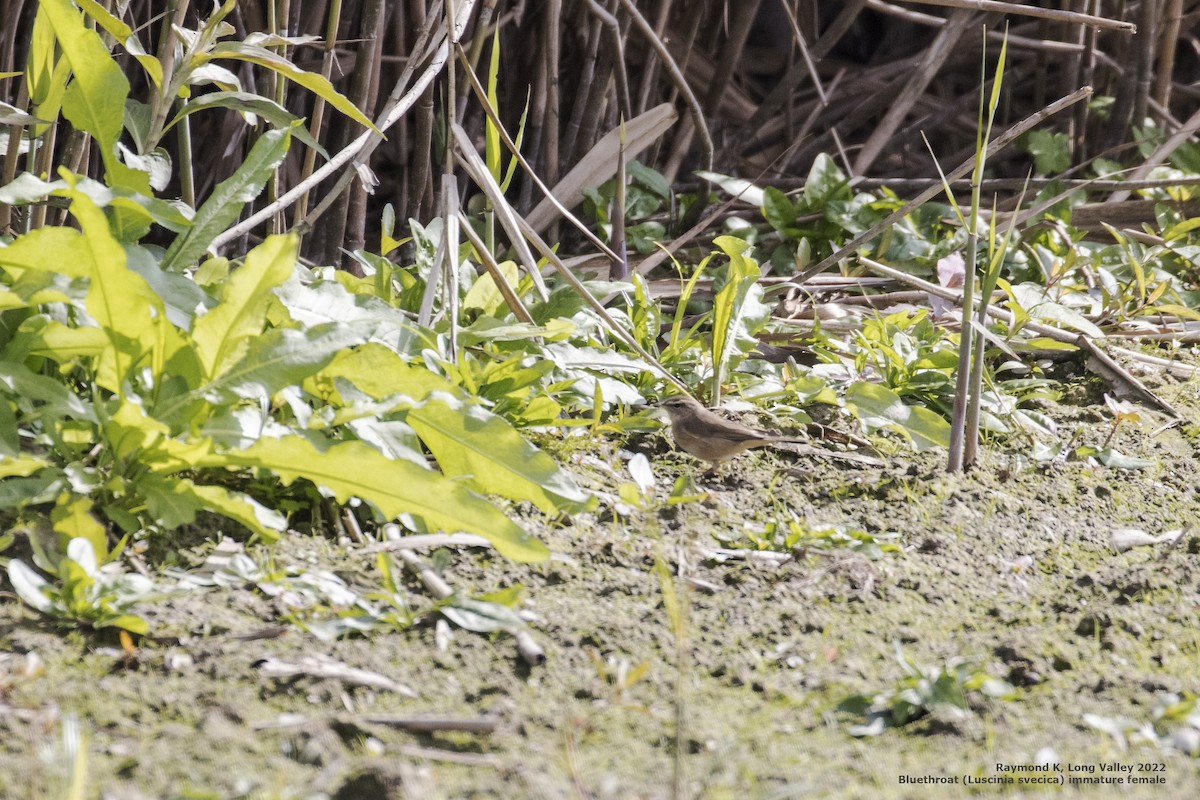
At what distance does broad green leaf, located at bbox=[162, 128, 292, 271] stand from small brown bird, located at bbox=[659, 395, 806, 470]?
1035 mm

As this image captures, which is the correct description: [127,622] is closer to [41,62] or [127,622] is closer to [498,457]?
[498,457]

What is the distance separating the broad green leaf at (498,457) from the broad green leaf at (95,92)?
2.71 ft

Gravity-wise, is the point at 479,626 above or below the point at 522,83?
below

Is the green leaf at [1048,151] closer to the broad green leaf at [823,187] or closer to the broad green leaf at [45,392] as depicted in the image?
the broad green leaf at [823,187]

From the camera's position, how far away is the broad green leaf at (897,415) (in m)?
2.68

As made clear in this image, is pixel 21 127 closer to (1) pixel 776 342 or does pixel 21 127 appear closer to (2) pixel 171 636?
(2) pixel 171 636

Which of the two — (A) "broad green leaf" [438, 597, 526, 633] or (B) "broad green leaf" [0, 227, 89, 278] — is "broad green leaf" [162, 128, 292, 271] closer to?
(B) "broad green leaf" [0, 227, 89, 278]

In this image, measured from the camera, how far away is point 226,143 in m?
3.26

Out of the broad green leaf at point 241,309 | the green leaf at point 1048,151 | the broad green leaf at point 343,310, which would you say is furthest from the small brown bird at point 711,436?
the green leaf at point 1048,151

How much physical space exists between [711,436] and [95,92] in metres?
1.44

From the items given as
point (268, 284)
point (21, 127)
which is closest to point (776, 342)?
point (268, 284)

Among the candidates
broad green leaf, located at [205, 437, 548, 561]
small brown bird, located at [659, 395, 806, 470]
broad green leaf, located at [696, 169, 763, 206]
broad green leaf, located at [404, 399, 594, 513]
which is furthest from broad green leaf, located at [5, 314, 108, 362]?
broad green leaf, located at [696, 169, 763, 206]

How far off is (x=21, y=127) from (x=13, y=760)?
Answer: 4.88 feet

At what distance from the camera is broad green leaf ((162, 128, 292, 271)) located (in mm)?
2283
